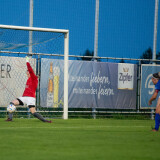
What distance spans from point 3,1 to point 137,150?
12376 millimetres

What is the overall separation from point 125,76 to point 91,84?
1.65m

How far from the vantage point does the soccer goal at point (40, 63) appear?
1650cm

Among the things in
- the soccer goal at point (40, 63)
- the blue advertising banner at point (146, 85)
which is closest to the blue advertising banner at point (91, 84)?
the soccer goal at point (40, 63)

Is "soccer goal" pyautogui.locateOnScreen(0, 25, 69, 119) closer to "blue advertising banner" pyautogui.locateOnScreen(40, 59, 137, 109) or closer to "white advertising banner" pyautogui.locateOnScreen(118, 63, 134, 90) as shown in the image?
"blue advertising banner" pyautogui.locateOnScreen(40, 59, 137, 109)

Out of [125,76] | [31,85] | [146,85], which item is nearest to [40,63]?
[31,85]

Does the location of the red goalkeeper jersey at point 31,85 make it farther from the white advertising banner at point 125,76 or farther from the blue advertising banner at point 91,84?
the white advertising banner at point 125,76

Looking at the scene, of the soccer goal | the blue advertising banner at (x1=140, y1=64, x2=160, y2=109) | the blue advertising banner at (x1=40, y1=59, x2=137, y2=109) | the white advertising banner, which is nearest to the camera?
the soccer goal

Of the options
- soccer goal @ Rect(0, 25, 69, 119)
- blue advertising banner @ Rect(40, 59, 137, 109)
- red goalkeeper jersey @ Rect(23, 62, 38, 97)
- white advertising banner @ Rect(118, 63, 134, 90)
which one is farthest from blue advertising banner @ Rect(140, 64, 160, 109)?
red goalkeeper jersey @ Rect(23, 62, 38, 97)

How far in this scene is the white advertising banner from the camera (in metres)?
18.9

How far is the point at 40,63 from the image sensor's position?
56.7 feet

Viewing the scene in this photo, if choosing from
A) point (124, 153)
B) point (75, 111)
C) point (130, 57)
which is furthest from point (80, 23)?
point (124, 153)

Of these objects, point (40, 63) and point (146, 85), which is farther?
point (146, 85)

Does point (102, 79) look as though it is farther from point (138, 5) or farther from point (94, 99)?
point (138, 5)

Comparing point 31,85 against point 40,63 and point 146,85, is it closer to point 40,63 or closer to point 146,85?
point 40,63
